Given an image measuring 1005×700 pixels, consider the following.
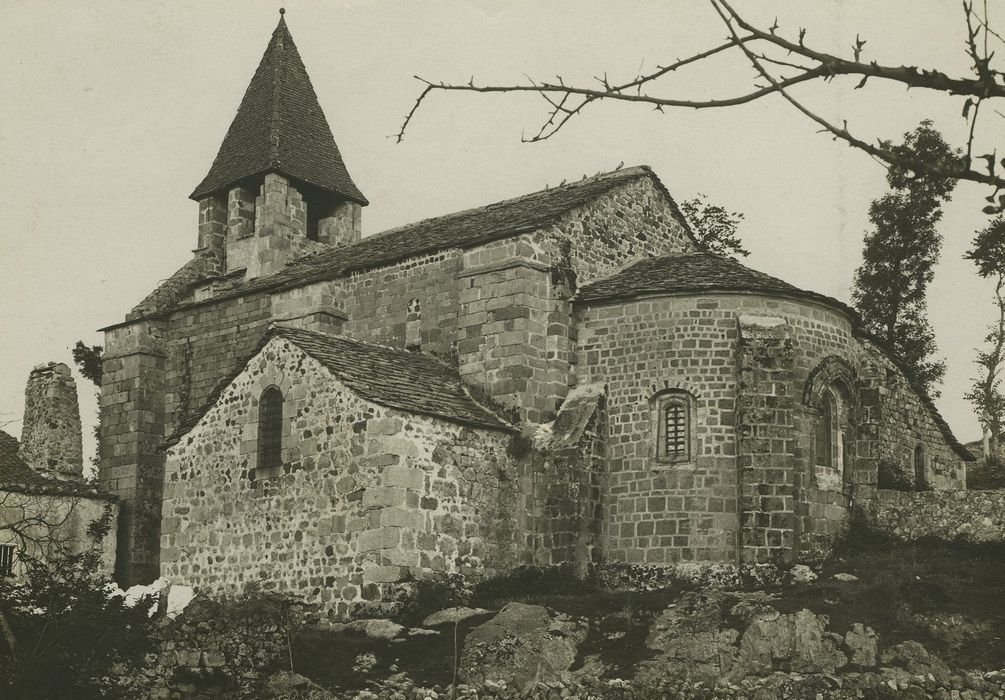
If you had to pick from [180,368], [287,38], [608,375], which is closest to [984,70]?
[608,375]

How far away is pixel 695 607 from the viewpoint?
18609 millimetres

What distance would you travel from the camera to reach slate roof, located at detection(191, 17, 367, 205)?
34.9m

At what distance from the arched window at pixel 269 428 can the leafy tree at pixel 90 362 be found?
68.7 ft

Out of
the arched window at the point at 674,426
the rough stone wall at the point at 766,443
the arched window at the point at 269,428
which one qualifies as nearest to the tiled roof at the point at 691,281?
the rough stone wall at the point at 766,443

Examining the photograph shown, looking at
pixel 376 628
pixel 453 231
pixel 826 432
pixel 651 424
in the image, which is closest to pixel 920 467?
pixel 826 432

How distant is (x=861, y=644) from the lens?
16.9m

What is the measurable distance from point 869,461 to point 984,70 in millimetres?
19263

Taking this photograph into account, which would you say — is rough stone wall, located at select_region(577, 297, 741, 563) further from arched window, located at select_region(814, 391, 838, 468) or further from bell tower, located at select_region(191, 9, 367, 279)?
bell tower, located at select_region(191, 9, 367, 279)

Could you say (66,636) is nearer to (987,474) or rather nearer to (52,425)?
(52,425)

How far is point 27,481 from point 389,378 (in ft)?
38.2

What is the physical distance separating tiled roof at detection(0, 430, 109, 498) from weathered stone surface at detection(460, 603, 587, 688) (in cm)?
1432

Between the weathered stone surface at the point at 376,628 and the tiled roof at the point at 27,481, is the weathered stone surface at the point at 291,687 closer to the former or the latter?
the weathered stone surface at the point at 376,628

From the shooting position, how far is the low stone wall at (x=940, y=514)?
896 inches

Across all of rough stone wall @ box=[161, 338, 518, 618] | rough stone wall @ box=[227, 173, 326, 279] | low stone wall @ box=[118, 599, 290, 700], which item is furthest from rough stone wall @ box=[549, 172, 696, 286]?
rough stone wall @ box=[227, 173, 326, 279]
